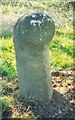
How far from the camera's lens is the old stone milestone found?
4.90 metres

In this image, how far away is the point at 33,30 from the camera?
16.0 ft

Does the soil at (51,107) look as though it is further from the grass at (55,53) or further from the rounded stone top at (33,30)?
the grass at (55,53)

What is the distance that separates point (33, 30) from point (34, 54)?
32 cm

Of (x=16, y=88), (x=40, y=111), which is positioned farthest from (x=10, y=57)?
(x=40, y=111)

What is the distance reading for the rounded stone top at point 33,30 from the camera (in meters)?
4.88

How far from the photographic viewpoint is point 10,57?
7.20 meters

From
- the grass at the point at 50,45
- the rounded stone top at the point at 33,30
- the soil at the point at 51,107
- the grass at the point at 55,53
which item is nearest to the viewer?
the rounded stone top at the point at 33,30

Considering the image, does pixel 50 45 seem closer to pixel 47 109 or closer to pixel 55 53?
pixel 55 53

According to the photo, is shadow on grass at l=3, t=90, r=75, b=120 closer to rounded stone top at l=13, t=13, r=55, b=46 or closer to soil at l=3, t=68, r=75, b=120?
soil at l=3, t=68, r=75, b=120

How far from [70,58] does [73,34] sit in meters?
1.84

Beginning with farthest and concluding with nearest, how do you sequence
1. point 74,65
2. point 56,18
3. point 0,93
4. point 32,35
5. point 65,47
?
point 56,18 < point 65,47 < point 74,65 < point 0,93 < point 32,35

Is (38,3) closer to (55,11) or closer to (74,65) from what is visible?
(55,11)

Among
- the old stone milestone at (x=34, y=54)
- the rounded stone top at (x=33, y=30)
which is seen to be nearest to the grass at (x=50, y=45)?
the old stone milestone at (x=34, y=54)

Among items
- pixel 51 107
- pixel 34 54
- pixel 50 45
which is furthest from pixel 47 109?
pixel 50 45
